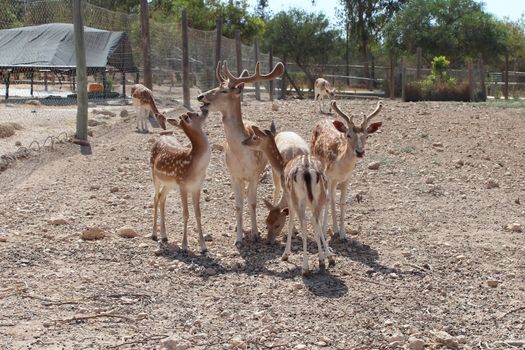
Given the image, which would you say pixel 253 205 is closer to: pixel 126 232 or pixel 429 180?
pixel 126 232

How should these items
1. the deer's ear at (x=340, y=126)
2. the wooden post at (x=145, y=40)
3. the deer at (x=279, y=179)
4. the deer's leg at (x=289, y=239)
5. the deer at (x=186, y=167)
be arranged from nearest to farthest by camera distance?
the deer's leg at (x=289, y=239), the deer at (x=186, y=167), the deer at (x=279, y=179), the deer's ear at (x=340, y=126), the wooden post at (x=145, y=40)

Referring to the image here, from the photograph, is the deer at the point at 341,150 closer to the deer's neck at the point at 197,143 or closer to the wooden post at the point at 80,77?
the deer's neck at the point at 197,143

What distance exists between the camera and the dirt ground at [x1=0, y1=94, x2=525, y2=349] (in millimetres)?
6062

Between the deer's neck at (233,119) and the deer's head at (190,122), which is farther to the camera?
the deer's neck at (233,119)

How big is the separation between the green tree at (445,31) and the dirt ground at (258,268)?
95.6 feet

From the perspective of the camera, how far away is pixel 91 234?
27.8ft

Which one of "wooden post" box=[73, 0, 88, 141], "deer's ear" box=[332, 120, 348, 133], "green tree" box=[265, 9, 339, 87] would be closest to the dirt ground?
"deer's ear" box=[332, 120, 348, 133]

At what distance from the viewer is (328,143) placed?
952 cm

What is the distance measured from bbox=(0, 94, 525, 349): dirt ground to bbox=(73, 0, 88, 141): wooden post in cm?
132

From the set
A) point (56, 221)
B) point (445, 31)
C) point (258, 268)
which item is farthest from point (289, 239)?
point (445, 31)

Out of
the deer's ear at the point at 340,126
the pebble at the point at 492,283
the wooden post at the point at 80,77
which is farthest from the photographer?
the wooden post at the point at 80,77

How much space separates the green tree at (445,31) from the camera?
41.1m

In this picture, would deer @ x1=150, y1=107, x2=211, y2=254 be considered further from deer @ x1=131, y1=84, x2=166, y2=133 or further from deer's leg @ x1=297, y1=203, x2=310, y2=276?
deer @ x1=131, y1=84, x2=166, y2=133

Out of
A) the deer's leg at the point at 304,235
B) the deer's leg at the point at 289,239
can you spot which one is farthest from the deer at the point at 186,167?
the deer's leg at the point at 304,235
